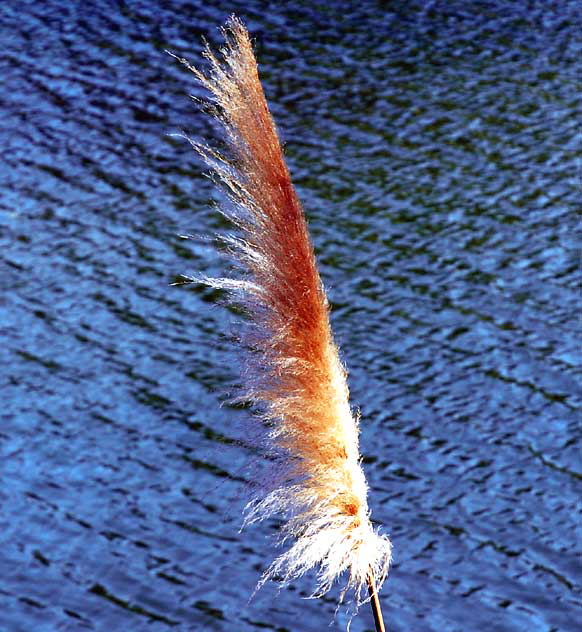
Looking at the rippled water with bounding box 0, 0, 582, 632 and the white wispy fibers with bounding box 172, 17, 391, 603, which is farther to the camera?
the rippled water with bounding box 0, 0, 582, 632

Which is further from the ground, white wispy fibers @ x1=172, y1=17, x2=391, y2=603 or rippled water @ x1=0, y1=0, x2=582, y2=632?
white wispy fibers @ x1=172, y1=17, x2=391, y2=603

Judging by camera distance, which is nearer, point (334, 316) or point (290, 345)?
point (290, 345)

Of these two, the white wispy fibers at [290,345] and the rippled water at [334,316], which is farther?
the rippled water at [334,316]

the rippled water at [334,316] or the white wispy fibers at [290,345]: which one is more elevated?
the white wispy fibers at [290,345]

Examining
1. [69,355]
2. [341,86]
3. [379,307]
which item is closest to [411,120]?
[341,86]

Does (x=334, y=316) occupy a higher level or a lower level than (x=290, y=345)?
lower
